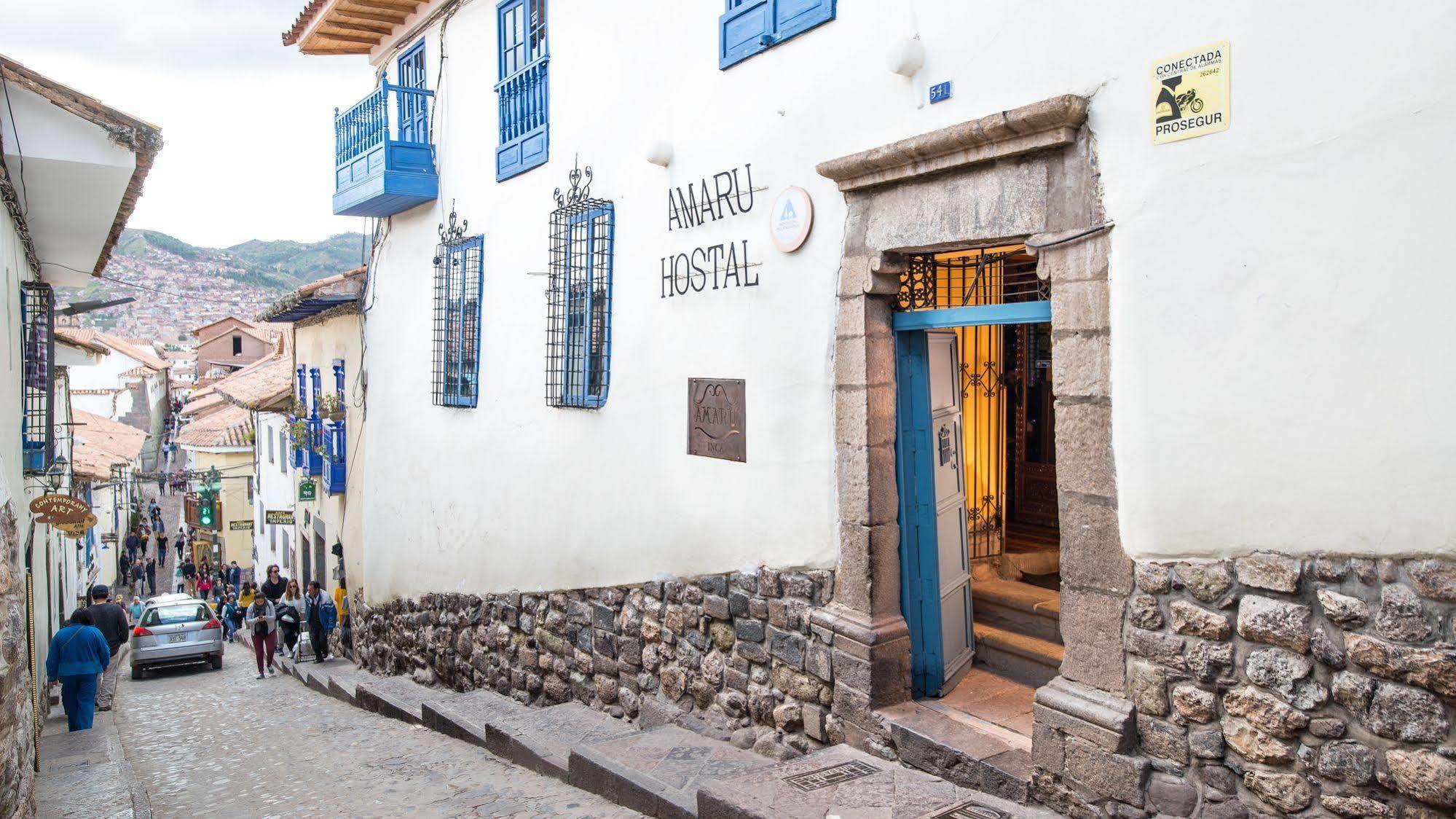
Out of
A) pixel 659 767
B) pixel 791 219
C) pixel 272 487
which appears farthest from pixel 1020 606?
pixel 272 487

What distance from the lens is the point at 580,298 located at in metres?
8.09

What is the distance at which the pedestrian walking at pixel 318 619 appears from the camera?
1359cm

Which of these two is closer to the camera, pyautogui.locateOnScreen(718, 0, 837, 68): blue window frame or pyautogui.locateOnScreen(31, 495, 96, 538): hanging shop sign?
pyautogui.locateOnScreen(718, 0, 837, 68): blue window frame

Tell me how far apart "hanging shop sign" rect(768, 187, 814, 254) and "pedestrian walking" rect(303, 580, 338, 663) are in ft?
32.3

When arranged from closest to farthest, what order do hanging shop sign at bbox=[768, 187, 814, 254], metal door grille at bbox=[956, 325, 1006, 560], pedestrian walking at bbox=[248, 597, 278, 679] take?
hanging shop sign at bbox=[768, 187, 814, 254], metal door grille at bbox=[956, 325, 1006, 560], pedestrian walking at bbox=[248, 597, 278, 679]

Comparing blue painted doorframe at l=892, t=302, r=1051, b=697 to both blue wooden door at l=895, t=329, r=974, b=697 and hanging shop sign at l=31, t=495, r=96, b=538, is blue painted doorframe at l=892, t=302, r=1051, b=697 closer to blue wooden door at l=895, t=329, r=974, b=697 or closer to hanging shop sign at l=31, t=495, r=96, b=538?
blue wooden door at l=895, t=329, r=974, b=697

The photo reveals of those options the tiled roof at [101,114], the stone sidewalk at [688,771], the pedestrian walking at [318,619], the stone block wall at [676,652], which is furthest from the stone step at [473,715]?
the pedestrian walking at [318,619]

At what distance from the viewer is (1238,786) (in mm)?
3889

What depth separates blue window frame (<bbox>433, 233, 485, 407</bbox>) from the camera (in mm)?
9781

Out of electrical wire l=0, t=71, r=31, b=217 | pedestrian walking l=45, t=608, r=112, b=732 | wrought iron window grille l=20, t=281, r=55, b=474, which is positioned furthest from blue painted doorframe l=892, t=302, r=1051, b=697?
wrought iron window grille l=20, t=281, r=55, b=474

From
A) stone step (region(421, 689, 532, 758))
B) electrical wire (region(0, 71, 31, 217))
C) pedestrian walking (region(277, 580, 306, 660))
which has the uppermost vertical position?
electrical wire (region(0, 71, 31, 217))

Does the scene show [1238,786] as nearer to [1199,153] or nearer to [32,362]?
[1199,153]

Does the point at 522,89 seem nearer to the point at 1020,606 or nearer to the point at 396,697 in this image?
the point at 396,697

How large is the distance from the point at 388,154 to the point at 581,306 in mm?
3572
